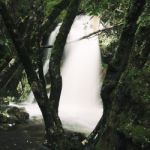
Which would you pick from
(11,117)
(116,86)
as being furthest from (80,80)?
(116,86)

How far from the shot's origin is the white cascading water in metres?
23.3

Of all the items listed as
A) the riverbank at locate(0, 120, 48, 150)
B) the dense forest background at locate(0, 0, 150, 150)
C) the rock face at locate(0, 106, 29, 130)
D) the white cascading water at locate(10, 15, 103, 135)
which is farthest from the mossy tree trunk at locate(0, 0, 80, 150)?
the white cascading water at locate(10, 15, 103, 135)

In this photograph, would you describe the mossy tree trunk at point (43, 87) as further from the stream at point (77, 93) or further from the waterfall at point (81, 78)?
the waterfall at point (81, 78)

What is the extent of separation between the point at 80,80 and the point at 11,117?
9698mm

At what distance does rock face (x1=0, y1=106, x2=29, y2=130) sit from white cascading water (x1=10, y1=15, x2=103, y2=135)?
5.56 feet

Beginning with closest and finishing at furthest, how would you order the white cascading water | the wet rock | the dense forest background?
1. the dense forest background
2. the wet rock
3. the white cascading water

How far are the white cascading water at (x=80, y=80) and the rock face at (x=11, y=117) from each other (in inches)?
66.7

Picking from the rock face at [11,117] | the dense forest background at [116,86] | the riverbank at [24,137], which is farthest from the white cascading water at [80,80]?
the dense forest background at [116,86]

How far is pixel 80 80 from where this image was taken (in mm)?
27531

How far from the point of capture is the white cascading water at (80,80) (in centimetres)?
2331

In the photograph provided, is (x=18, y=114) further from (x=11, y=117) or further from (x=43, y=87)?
(x=43, y=87)

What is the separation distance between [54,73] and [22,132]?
6.95 m

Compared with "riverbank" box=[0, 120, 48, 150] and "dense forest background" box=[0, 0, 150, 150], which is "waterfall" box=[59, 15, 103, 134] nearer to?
"riverbank" box=[0, 120, 48, 150]

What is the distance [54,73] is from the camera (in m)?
10.2
